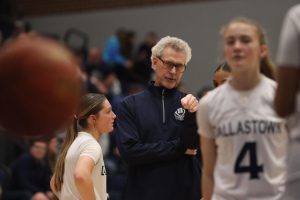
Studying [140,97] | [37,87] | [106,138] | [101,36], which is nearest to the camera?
[37,87]

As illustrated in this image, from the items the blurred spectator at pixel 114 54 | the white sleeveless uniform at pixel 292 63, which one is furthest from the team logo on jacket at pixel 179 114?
the blurred spectator at pixel 114 54

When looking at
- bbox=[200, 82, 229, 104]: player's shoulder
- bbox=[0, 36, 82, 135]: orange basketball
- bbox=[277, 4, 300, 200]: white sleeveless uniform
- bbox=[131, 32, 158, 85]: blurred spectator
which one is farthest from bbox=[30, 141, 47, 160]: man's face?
bbox=[277, 4, 300, 200]: white sleeveless uniform

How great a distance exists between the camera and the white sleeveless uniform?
281 cm

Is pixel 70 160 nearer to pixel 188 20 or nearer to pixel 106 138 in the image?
pixel 106 138

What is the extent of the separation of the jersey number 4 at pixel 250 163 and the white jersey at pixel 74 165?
1441mm

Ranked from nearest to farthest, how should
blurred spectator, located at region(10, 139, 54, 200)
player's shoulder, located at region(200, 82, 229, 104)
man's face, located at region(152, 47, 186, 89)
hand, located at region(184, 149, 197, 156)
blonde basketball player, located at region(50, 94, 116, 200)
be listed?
player's shoulder, located at region(200, 82, 229, 104) < blonde basketball player, located at region(50, 94, 116, 200) < hand, located at region(184, 149, 197, 156) < man's face, located at region(152, 47, 186, 89) < blurred spectator, located at region(10, 139, 54, 200)

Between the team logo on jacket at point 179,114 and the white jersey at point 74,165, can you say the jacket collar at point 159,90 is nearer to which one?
the team logo on jacket at point 179,114

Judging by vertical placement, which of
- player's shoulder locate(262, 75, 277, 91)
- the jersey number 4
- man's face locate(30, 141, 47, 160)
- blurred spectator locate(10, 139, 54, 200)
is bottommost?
blurred spectator locate(10, 139, 54, 200)

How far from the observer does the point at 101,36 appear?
49.5 ft

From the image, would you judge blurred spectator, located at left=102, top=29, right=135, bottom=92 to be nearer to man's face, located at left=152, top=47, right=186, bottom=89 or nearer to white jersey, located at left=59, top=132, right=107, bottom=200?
man's face, located at left=152, top=47, right=186, bottom=89

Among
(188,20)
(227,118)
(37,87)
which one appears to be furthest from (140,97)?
(188,20)

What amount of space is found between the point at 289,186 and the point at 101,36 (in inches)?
487

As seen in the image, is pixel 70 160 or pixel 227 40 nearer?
pixel 227 40

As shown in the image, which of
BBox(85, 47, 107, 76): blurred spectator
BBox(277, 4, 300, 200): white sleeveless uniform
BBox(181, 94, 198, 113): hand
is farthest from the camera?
BBox(85, 47, 107, 76): blurred spectator
